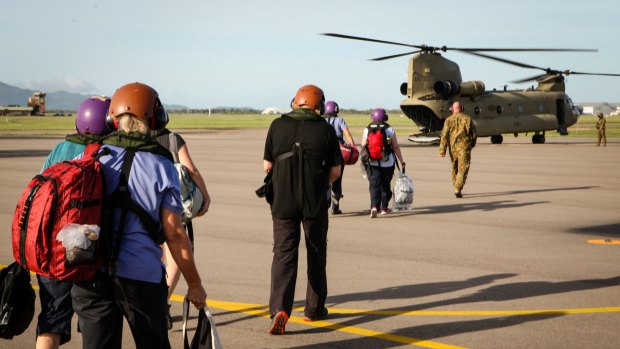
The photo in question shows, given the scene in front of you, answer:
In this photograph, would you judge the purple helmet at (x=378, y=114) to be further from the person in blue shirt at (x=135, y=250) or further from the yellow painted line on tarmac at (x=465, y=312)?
the person in blue shirt at (x=135, y=250)

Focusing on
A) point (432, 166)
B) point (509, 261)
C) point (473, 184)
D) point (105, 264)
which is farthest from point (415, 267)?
point (432, 166)

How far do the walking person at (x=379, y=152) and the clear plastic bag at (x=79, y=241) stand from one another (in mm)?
9554

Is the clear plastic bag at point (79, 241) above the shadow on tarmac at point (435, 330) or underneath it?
above

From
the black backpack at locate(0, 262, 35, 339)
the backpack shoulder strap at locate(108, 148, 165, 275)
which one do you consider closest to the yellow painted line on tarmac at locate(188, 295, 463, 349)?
the black backpack at locate(0, 262, 35, 339)

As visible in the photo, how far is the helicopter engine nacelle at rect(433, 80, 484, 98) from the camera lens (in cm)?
3591

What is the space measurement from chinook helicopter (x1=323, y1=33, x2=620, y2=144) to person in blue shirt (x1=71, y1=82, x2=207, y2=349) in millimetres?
27650

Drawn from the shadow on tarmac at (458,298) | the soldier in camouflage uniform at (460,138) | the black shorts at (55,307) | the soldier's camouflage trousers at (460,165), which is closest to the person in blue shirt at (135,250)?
the black shorts at (55,307)

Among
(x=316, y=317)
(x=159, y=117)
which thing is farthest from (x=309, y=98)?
(x=159, y=117)

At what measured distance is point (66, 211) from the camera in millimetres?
3537

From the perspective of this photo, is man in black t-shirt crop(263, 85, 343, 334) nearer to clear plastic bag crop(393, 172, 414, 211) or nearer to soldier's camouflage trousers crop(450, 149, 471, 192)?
clear plastic bag crop(393, 172, 414, 211)

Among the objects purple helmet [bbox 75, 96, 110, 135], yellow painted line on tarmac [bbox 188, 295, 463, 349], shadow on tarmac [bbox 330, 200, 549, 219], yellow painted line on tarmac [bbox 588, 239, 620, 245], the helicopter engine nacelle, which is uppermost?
the helicopter engine nacelle

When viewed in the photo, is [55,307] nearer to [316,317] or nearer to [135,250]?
[135,250]

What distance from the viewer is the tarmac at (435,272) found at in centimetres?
643

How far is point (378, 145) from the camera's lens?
510 inches
